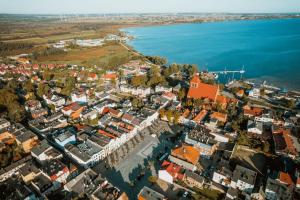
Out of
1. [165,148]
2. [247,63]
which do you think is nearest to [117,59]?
[247,63]

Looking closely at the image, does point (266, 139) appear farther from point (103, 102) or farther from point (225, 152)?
point (103, 102)

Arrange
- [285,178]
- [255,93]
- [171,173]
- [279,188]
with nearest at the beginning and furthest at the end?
[279,188], [285,178], [171,173], [255,93]

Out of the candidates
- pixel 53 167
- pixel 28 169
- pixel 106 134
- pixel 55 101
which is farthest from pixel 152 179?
pixel 55 101

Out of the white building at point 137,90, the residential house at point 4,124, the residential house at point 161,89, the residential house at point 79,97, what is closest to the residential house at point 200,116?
the residential house at point 161,89

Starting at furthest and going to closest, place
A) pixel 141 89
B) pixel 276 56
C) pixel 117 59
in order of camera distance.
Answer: pixel 276 56, pixel 117 59, pixel 141 89

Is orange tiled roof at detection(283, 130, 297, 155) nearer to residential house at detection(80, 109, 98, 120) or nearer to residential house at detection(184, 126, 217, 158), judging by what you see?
residential house at detection(184, 126, 217, 158)

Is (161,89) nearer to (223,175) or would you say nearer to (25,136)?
(223,175)

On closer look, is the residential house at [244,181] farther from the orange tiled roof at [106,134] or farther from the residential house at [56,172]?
the residential house at [56,172]

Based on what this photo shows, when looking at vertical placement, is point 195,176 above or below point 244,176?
below

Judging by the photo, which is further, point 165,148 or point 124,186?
point 165,148
